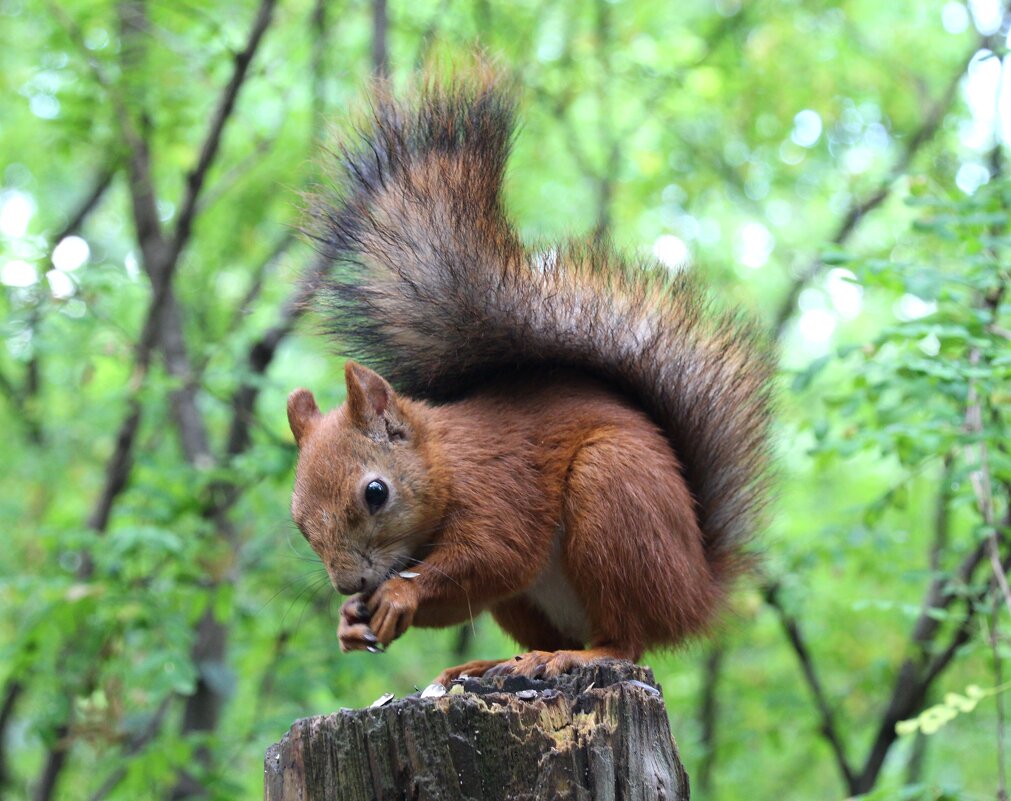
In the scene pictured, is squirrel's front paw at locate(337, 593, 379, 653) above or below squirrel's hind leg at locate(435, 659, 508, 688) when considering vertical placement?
above

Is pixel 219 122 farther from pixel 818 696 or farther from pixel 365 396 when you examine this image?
pixel 818 696

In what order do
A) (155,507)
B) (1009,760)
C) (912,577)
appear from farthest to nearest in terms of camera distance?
1. (1009,760)
2. (155,507)
3. (912,577)

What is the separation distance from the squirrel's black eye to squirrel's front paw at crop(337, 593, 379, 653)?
165 mm

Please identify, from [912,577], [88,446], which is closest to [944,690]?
[912,577]

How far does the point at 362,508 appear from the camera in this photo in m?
2.14

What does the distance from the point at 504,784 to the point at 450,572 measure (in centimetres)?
54

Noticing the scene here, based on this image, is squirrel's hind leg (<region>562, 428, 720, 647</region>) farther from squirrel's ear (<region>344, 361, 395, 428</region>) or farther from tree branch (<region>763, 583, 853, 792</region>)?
tree branch (<region>763, 583, 853, 792</region>)

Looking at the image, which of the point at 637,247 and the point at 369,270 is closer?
the point at 369,270

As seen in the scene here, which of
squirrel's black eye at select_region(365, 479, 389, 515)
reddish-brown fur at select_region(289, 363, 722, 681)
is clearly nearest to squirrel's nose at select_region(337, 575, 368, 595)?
reddish-brown fur at select_region(289, 363, 722, 681)

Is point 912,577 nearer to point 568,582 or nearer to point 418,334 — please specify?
point 568,582

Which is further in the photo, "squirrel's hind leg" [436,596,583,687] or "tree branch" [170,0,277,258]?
"tree branch" [170,0,277,258]

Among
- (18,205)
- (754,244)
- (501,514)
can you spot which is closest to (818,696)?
(501,514)

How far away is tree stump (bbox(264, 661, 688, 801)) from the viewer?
171cm

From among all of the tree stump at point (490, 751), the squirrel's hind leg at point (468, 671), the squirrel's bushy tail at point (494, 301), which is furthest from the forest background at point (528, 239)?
the tree stump at point (490, 751)
